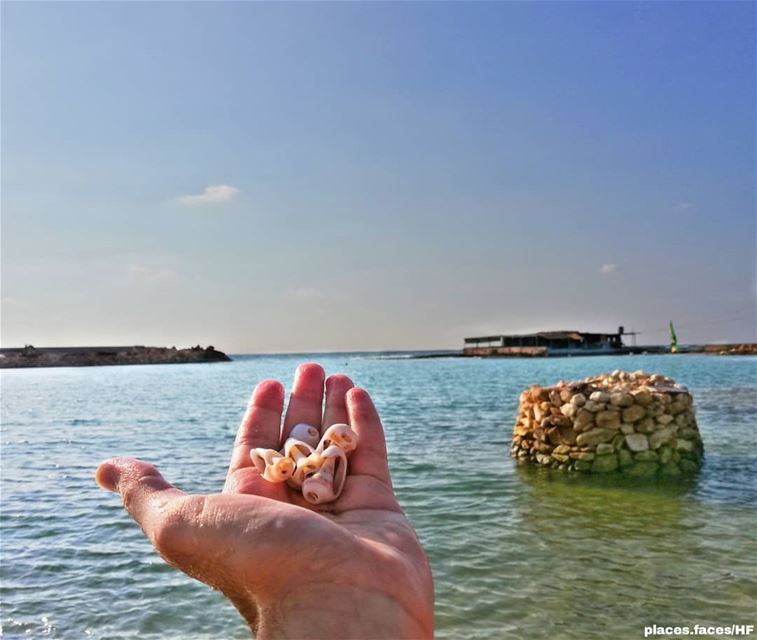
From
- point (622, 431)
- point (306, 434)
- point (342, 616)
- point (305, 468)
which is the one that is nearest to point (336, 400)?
point (306, 434)

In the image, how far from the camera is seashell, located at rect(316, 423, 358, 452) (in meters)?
4.18

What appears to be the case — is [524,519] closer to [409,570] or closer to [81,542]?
[81,542]

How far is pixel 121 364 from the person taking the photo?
167 m

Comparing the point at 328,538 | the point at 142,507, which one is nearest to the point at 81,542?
the point at 142,507

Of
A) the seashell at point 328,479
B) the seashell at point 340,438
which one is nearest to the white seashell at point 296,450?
the seashell at point 340,438

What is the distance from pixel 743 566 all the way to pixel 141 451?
19454mm

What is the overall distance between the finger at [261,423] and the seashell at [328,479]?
64 centimetres

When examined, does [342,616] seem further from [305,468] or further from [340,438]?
[340,438]

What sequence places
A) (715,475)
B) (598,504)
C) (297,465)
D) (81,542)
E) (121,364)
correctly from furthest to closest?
1. (121,364)
2. (715,475)
3. (598,504)
4. (81,542)
5. (297,465)

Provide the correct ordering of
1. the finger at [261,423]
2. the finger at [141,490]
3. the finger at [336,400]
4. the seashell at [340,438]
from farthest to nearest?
the finger at [336,400] < the finger at [261,423] < the seashell at [340,438] < the finger at [141,490]

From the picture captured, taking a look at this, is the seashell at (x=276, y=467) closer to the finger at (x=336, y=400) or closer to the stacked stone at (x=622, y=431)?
the finger at (x=336, y=400)

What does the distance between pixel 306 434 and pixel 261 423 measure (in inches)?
13.9

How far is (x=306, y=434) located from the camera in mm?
4500

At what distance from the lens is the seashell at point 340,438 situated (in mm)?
4176
